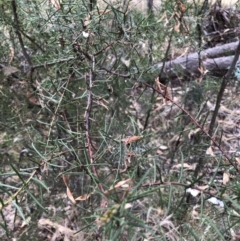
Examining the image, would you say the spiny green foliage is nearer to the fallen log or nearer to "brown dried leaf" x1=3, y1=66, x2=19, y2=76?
"brown dried leaf" x1=3, y1=66, x2=19, y2=76

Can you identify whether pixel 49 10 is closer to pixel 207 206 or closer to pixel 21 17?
pixel 21 17

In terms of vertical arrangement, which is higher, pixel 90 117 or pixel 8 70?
pixel 8 70

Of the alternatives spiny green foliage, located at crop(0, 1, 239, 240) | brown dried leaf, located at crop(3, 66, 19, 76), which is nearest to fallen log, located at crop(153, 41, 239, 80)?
spiny green foliage, located at crop(0, 1, 239, 240)

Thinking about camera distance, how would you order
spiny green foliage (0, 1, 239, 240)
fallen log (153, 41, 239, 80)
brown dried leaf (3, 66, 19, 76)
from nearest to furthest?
spiny green foliage (0, 1, 239, 240) → brown dried leaf (3, 66, 19, 76) → fallen log (153, 41, 239, 80)

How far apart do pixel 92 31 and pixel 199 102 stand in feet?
2.54

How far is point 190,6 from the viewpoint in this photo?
1.20m

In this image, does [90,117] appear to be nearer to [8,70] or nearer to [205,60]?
[8,70]

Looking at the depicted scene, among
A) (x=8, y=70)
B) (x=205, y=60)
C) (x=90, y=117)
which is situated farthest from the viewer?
(x=205, y=60)

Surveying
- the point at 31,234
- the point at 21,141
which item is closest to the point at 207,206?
the point at 31,234

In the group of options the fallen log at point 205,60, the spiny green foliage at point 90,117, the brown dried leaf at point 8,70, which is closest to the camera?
the spiny green foliage at point 90,117

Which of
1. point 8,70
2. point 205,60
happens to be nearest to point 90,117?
point 8,70

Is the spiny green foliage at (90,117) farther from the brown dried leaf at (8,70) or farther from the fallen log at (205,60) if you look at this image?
the fallen log at (205,60)

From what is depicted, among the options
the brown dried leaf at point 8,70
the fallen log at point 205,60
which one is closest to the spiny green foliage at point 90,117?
the brown dried leaf at point 8,70

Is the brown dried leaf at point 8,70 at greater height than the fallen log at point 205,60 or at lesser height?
greater
